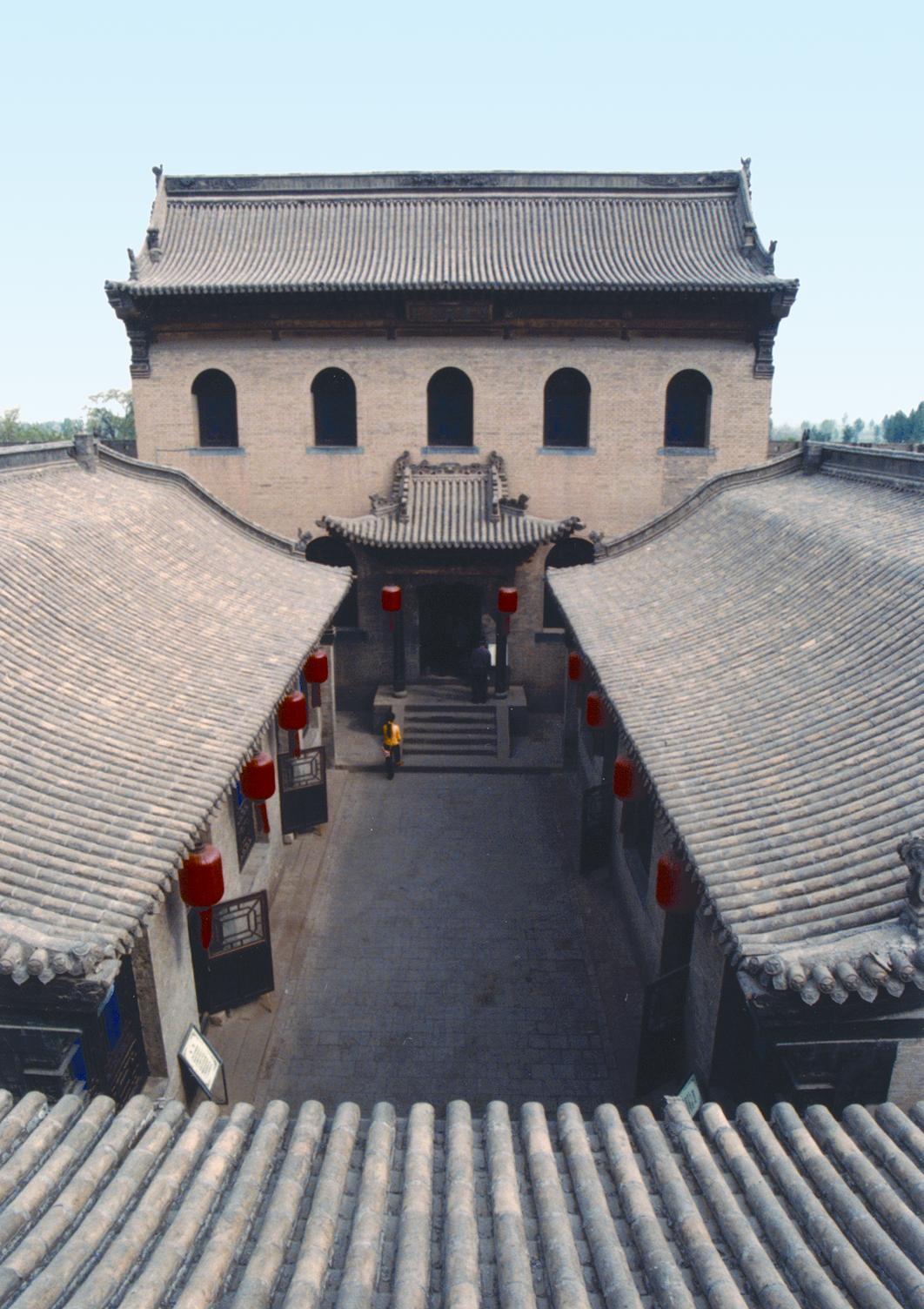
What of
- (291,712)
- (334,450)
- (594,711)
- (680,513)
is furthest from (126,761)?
(334,450)

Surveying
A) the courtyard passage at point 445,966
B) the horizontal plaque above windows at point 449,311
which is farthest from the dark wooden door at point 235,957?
the horizontal plaque above windows at point 449,311

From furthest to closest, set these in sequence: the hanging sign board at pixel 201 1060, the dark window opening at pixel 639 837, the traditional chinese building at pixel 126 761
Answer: the dark window opening at pixel 639 837, the hanging sign board at pixel 201 1060, the traditional chinese building at pixel 126 761

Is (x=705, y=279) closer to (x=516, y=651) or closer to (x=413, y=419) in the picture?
(x=413, y=419)

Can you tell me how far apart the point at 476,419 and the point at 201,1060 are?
44.8 ft

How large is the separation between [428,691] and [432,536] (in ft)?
10.4

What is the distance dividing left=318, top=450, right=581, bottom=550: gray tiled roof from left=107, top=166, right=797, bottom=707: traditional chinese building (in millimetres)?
73

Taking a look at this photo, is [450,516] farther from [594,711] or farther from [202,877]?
[202,877]

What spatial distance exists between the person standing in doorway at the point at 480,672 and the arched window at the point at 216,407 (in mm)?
6890

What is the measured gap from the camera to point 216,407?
1848cm

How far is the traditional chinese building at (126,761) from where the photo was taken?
18.4 ft

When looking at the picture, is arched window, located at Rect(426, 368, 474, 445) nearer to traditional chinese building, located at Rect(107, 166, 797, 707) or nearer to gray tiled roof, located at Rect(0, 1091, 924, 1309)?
traditional chinese building, located at Rect(107, 166, 797, 707)

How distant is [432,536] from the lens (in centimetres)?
1647

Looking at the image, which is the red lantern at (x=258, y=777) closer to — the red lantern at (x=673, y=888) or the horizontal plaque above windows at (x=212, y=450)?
the red lantern at (x=673, y=888)

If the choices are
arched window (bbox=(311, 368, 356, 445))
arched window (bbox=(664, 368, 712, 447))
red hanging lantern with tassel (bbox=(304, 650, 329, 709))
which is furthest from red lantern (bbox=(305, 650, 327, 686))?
arched window (bbox=(664, 368, 712, 447))
